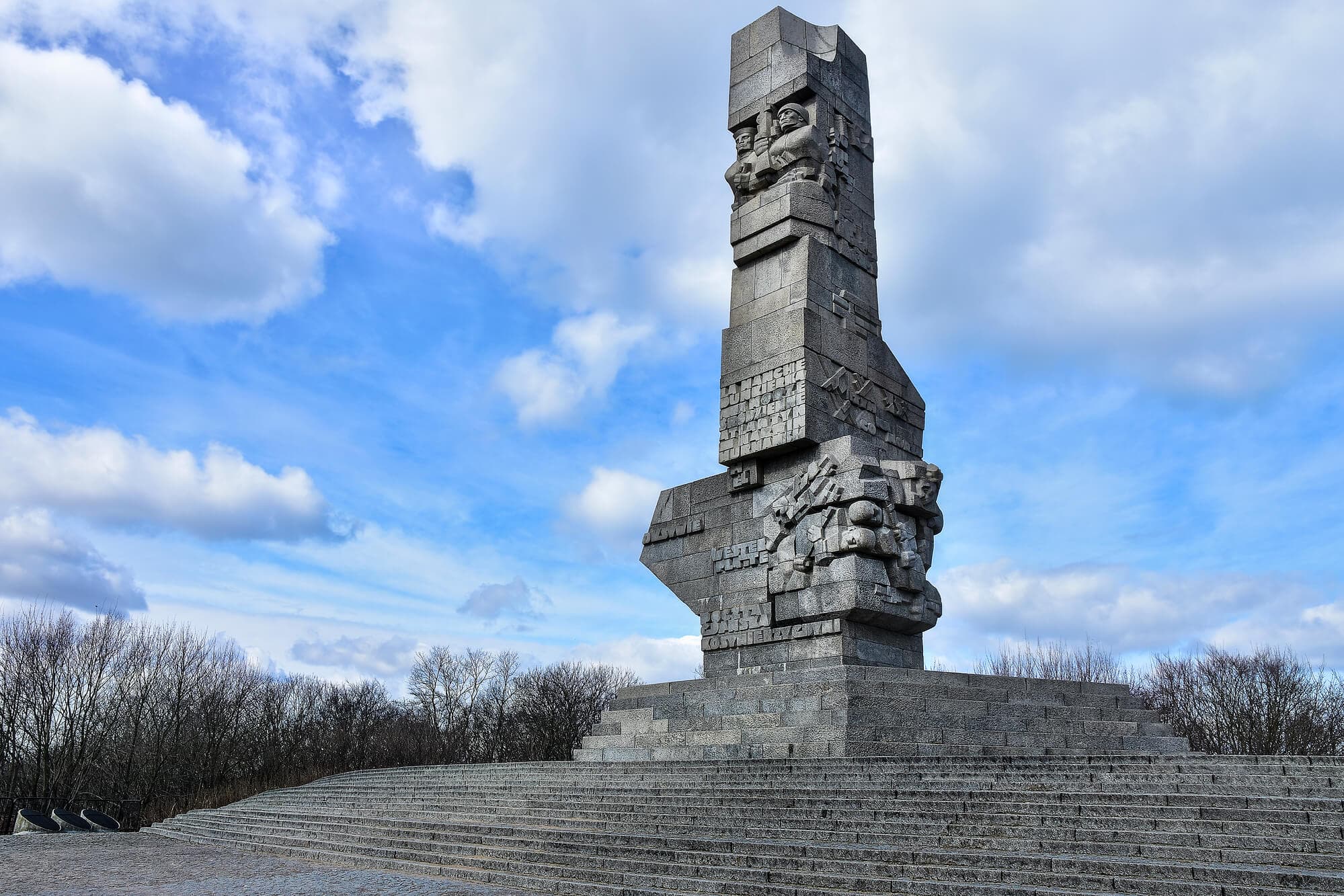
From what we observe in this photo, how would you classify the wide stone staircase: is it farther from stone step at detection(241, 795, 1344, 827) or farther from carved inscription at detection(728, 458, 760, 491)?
carved inscription at detection(728, 458, 760, 491)

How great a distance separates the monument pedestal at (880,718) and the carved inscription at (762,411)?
3.46 m

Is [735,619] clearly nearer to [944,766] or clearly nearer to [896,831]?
[944,766]

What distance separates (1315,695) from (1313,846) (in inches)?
1114

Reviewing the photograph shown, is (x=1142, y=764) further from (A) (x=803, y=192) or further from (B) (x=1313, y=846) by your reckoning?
(A) (x=803, y=192)

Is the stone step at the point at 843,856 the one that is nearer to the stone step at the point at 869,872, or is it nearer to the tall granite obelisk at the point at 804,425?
the stone step at the point at 869,872

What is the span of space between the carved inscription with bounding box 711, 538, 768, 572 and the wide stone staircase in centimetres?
391

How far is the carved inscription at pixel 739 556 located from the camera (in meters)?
15.0

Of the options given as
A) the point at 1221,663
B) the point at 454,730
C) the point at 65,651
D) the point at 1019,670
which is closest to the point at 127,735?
the point at 65,651

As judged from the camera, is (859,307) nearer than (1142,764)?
No

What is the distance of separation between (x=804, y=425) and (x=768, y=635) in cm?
306

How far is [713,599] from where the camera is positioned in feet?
50.3

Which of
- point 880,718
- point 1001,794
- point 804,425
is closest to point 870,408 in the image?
point 804,425

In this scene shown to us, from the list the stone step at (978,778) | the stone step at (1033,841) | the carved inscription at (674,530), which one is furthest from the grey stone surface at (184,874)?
the carved inscription at (674,530)

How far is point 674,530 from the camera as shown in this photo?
1641cm
